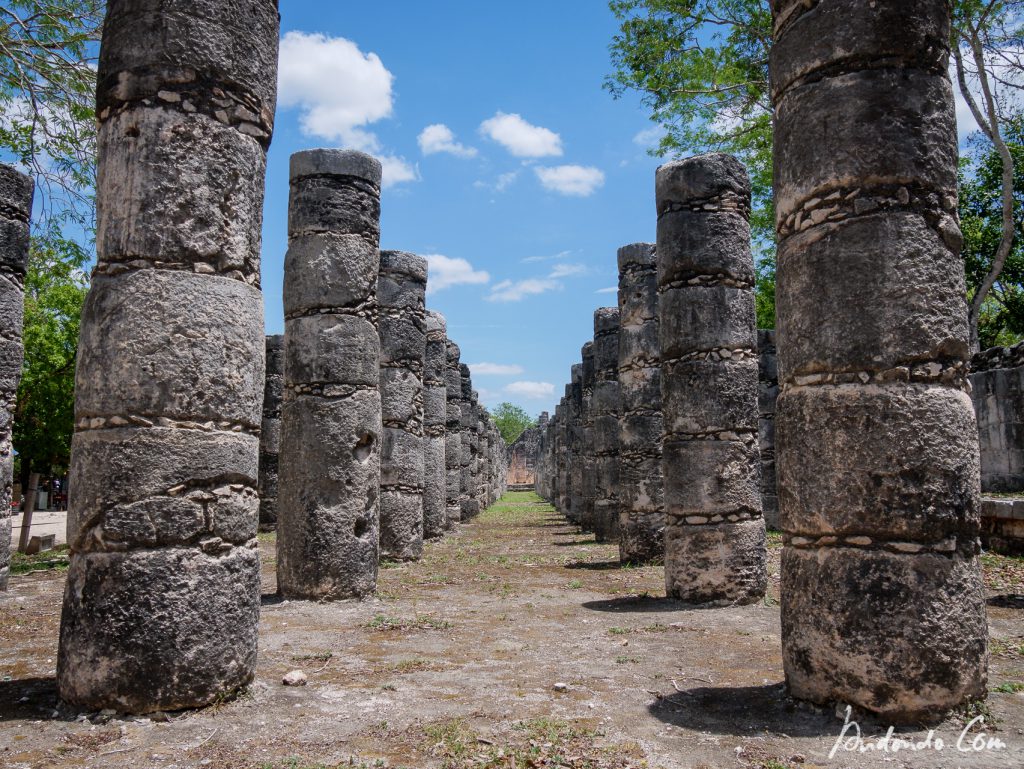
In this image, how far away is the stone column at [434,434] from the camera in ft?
54.6

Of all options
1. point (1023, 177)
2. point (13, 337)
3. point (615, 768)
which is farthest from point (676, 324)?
point (1023, 177)

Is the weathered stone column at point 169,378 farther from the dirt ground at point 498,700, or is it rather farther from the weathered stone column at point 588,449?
the weathered stone column at point 588,449

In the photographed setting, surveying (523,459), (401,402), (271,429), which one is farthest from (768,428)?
(523,459)

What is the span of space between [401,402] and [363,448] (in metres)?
3.96

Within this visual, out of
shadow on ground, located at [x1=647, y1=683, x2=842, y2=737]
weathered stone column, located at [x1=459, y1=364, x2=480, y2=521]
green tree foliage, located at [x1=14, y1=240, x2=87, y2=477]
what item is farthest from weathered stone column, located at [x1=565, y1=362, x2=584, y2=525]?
shadow on ground, located at [x1=647, y1=683, x2=842, y2=737]

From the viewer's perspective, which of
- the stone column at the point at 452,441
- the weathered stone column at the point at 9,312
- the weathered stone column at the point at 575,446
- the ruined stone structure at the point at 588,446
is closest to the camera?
the weathered stone column at the point at 9,312

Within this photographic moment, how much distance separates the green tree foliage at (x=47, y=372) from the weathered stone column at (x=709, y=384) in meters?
10.5

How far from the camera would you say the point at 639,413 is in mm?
13156

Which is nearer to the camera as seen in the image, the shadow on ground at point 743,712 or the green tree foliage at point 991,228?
the shadow on ground at point 743,712

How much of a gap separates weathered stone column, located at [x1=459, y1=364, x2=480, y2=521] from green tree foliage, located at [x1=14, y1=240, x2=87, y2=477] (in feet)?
39.6

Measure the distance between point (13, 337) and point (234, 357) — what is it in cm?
594

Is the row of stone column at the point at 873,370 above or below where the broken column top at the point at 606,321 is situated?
below

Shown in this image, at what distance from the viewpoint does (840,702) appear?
4.43 m

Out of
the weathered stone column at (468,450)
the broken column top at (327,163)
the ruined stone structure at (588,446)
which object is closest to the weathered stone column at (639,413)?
the ruined stone structure at (588,446)
